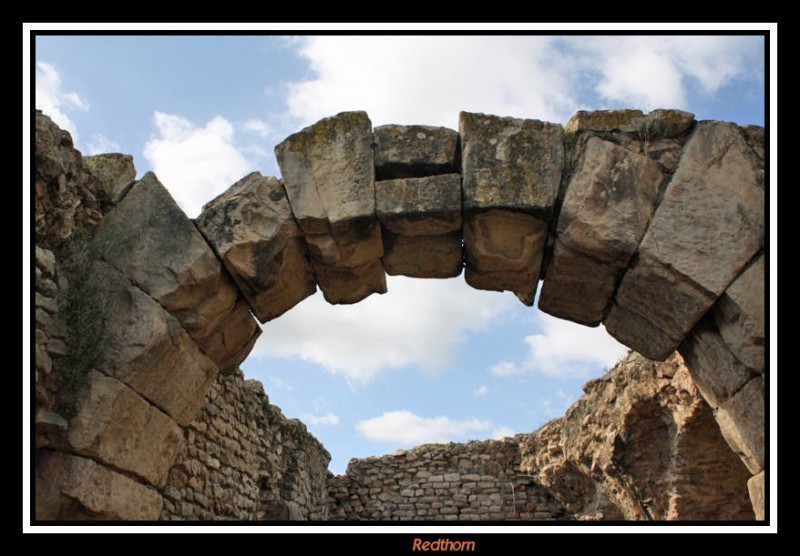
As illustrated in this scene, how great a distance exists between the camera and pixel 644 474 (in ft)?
A: 22.3

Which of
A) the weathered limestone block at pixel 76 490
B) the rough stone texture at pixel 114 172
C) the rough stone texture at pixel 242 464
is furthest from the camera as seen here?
the rough stone texture at pixel 242 464

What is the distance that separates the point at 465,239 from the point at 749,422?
1.80 meters

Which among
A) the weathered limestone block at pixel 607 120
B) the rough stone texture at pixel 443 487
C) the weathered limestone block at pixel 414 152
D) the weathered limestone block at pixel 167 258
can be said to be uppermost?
the weathered limestone block at pixel 607 120

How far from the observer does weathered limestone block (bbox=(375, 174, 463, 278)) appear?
13.9ft

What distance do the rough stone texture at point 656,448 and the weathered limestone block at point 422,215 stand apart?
257 cm

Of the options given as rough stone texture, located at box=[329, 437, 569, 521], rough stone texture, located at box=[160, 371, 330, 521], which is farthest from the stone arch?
rough stone texture, located at box=[329, 437, 569, 521]

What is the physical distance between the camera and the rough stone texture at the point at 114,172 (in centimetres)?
448

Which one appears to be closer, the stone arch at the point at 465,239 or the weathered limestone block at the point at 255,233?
the stone arch at the point at 465,239

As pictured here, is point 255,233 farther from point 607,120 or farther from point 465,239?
point 607,120

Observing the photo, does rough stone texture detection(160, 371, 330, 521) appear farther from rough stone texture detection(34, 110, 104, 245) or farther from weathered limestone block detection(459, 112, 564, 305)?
weathered limestone block detection(459, 112, 564, 305)

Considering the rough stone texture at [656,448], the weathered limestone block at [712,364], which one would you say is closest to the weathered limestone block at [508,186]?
the weathered limestone block at [712,364]

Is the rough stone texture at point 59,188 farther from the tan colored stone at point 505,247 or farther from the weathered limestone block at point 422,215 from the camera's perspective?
the tan colored stone at point 505,247

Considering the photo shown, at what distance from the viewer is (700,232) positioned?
4.05m

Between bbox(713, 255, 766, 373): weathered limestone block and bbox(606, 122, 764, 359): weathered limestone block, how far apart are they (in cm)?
6
